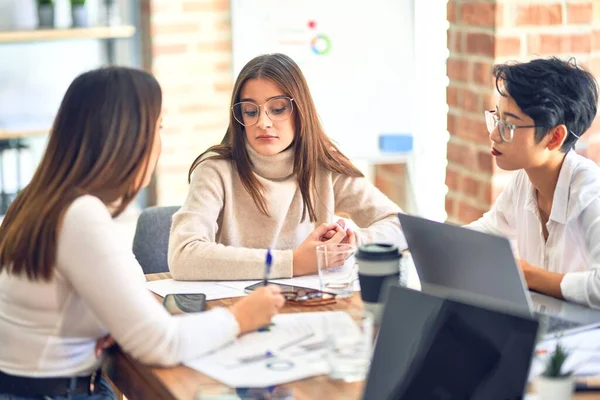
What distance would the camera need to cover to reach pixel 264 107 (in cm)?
242

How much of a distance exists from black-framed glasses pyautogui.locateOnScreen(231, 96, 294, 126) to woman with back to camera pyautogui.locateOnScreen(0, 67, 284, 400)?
2.00ft

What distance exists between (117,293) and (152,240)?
1.04m

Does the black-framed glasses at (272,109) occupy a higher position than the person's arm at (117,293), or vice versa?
the black-framed glasses at (272,109)

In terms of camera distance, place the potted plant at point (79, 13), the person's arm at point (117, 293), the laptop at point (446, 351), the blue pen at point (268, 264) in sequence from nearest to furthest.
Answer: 1. the laptop at point (446, 351)
2. the person's arm at point (117, 293)
3. the blue pen at point (268, 264)
4. the potted plant at point (79, 13)

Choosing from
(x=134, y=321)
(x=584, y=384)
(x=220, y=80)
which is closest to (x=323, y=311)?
(x=134, y=321)

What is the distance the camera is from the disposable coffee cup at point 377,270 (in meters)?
1.93

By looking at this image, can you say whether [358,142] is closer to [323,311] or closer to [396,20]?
[396,20]

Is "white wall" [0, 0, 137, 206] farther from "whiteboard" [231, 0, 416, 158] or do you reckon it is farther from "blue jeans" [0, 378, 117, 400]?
"blue jeans" [0, 378, 117, 400]

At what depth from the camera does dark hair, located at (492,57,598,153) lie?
7.11 ft

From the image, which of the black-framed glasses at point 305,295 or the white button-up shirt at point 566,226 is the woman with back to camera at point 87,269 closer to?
the black-framed glasses at point 305,295

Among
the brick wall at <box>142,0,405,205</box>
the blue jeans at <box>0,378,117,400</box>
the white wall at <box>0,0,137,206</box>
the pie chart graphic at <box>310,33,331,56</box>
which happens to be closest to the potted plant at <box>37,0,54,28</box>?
the white wall at <box>0,0,137,206</box>

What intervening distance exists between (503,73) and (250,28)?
1.48 m

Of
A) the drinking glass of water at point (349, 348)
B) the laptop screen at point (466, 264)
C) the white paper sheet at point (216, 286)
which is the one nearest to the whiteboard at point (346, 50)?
the white paper sheet at point (216, 286)

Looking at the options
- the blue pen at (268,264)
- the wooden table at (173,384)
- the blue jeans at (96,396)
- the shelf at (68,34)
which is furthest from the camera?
the shelf at (68,34)
